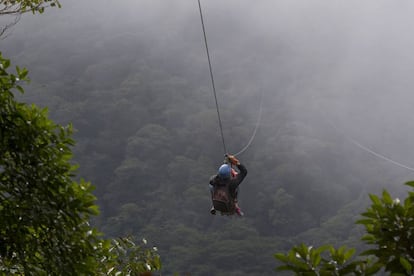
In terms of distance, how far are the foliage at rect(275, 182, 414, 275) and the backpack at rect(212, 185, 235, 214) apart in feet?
29.4

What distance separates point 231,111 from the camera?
107938 mm

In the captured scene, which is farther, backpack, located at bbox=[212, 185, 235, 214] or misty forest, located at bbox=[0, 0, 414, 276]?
misty forest, located at bbox=[0, 0, 414, 276]

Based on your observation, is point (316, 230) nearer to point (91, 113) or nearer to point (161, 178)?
point (161, 178)

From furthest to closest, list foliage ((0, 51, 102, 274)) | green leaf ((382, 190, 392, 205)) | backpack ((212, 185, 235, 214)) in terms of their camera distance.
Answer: backpack ((212, 185, 235, 214)), foliage ((0, 51, 102, 274)), green leaf ((382, 190, 392, 205))

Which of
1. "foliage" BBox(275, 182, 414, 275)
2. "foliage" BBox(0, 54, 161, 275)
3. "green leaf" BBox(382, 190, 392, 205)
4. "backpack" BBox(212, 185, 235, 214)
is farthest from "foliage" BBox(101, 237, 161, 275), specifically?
"backpack" BBox(212, 185, 235, 214)

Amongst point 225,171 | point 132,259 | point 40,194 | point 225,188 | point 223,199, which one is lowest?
point 223,199

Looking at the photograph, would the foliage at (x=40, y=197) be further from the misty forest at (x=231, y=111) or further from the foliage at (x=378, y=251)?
the misty forest at (x=231, y=111)

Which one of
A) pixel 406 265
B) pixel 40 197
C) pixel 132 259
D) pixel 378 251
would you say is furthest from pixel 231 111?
pixel 406 265

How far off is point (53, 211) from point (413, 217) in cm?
139

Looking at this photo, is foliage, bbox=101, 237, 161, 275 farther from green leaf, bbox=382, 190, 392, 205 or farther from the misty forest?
the misty forest

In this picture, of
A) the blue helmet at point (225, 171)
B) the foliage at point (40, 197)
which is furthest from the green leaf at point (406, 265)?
the blue helmet at point (225, 171)

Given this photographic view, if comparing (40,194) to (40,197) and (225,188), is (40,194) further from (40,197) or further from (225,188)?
(225,188)

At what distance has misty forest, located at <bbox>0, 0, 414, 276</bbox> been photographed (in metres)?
77.7

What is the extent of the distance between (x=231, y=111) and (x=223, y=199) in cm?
9677
